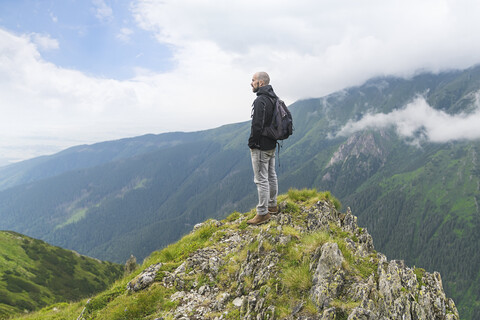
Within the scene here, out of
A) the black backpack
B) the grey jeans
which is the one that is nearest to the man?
the grey jeans

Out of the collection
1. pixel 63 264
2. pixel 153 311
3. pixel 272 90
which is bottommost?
pixel 63 264

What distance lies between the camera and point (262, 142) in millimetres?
10055

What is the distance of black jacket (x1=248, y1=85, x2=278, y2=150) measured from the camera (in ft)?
31.8

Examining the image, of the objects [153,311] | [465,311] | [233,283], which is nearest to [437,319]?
[233,283]

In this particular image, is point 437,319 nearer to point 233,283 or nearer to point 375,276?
point 375,276

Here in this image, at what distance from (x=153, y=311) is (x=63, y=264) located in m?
119

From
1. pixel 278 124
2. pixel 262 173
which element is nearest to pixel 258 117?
pixel 278 124

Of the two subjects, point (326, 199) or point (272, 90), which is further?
point (326, 199)

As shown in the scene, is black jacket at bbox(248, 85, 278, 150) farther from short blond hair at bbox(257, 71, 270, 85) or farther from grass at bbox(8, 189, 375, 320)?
grass at bbox(8, 189, 375, 320)

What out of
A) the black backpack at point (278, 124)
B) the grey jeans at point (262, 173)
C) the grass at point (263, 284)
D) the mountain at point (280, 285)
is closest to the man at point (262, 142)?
the grey jeans at point (262, 173)

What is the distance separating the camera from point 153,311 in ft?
25.1

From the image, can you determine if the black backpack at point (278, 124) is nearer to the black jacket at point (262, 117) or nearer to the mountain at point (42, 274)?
the black jacket at point (262, 117)

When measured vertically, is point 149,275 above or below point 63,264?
above

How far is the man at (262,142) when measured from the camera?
9.74m
